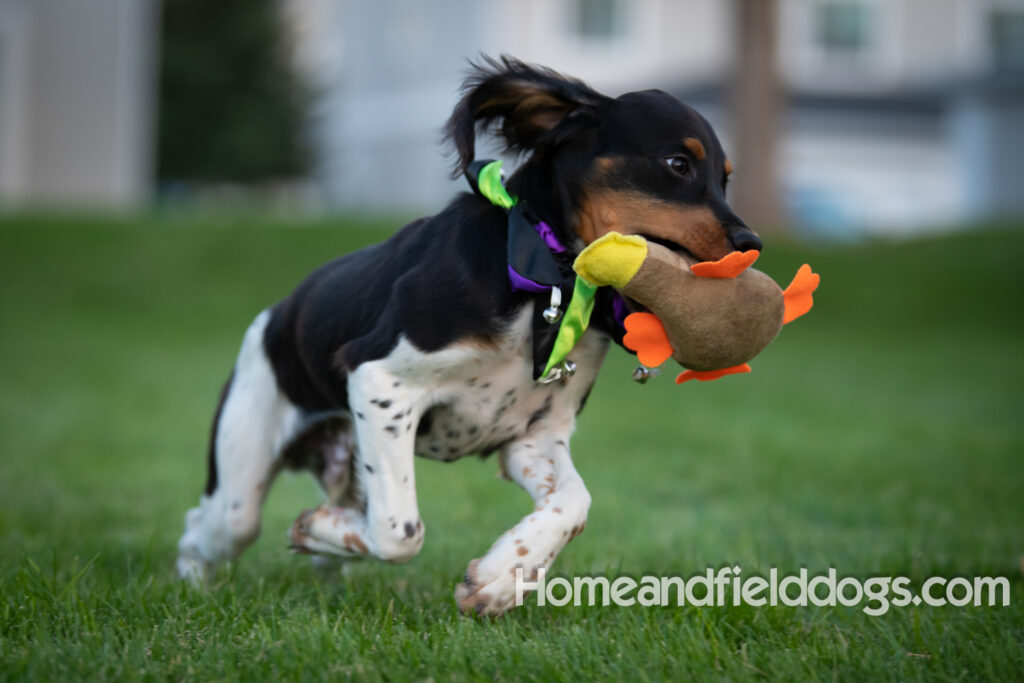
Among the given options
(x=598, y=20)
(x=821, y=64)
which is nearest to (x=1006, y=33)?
(x=821, y=64)

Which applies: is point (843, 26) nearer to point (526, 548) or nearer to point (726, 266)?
point (726, 266)

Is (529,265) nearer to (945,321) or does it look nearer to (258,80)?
(945,321)

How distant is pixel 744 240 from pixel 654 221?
259mm

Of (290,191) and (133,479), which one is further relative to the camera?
(290,191)

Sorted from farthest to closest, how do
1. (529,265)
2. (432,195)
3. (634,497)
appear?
(432,195) → (634,497) → (529,265)

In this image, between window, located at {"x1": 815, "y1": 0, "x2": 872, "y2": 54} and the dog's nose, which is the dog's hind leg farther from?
window, located at {"x1": 815, "y1": 0, "x2": 872, "y2": 54}

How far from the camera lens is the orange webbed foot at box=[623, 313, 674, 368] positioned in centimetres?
294

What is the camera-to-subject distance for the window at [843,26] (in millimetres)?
25016

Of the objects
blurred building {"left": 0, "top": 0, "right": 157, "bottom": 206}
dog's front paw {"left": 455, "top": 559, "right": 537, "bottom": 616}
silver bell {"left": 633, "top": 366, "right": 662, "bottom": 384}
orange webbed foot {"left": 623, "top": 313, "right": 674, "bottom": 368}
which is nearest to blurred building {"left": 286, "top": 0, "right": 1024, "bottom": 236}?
blurred building {"left": 0, "top": 0, "right": 157, "bottom": 206}

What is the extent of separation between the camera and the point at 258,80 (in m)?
31.0

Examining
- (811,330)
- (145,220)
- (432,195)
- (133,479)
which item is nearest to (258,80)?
(432,195)

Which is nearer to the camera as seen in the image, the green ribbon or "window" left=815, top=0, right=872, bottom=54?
the green ribbon

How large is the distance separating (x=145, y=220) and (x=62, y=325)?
3.02 m

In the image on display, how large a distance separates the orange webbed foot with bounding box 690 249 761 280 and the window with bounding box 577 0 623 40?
22.4 m
